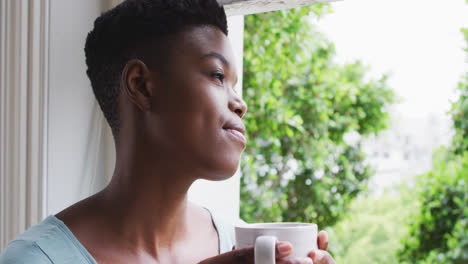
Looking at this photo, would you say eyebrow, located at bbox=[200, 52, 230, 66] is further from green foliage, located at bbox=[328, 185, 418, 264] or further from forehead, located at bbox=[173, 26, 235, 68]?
green foliage, located at bbox=[328, 185, 418, 264]

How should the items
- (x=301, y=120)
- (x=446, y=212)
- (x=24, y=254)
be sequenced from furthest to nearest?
(x=446, y=212) < (x=301, y=120) < (x=24, y=254)

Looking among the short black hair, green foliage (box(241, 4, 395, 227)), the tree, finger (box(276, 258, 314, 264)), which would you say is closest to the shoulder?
the short black hair

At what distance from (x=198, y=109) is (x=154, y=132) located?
0.28 feet

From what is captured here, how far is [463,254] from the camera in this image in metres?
3.12

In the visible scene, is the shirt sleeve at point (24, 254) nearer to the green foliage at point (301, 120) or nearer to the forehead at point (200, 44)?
the forehead at point (200, 44)

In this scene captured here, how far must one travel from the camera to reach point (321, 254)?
63cm

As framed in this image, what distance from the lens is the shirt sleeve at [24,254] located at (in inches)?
25.8

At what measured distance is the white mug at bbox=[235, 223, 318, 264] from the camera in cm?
56

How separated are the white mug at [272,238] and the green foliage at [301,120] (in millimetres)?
2010

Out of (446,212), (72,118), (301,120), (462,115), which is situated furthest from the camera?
(446,212)

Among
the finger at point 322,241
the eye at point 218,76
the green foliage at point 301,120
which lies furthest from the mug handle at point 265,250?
the green foliage at point 301,120

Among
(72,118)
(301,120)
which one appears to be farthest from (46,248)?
(301,120)

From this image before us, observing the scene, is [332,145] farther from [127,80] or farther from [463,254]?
[127,80]

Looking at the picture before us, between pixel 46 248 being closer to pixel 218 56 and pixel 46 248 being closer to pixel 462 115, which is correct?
pixel 218 56
